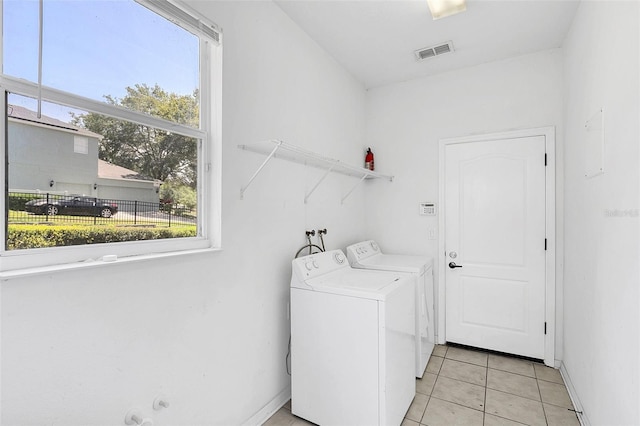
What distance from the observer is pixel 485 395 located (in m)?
2.27

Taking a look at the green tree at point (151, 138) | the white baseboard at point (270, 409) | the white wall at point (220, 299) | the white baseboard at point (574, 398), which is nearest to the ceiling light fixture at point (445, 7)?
the white wall at point (220, 299)

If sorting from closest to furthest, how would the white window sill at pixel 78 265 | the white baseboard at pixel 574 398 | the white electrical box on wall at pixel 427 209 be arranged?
the white window sill at pixel 78 265 < the white baseboard at pixel 574 398 < the white electrical box on wall at pixel 427 209

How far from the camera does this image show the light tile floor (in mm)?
2004

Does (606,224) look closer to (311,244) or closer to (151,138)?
(311,244)

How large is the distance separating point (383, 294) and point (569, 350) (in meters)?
1.80

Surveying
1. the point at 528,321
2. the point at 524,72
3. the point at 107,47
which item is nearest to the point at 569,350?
the point at 528,321

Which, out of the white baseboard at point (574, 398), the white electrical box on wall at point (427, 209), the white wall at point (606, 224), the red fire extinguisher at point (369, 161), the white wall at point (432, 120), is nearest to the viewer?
the white wall at point (606, 224)

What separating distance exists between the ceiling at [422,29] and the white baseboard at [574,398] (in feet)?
8.71

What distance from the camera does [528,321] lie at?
278cm

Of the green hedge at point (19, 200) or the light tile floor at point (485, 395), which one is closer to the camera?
the green hedge at point (19, 200)

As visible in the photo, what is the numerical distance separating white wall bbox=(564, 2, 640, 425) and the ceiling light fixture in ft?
2.36

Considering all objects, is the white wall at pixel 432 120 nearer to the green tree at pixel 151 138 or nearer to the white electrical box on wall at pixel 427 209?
the white electrical box on wall at pixel 427 209

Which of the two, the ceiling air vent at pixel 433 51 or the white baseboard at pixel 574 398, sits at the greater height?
the ceiling air vent at pixel 433 51

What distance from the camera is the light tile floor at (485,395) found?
200 centimetres
